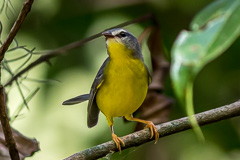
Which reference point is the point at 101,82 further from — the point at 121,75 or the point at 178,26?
the point at 178,26

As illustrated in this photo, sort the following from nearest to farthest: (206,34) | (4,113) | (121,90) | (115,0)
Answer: (206,34) → (4,113) → (121,90) → (115,0)

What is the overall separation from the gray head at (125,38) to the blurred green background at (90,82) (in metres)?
0.65

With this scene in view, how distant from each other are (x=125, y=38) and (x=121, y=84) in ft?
1.15

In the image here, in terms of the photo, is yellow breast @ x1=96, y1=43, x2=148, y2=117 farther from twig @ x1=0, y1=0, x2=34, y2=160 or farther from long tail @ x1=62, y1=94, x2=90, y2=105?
twig @ x1=0, y1=0, x2=34, y2=160

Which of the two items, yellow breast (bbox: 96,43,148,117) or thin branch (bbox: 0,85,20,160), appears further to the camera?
yellow breast (bbox: 96,43,148,117)

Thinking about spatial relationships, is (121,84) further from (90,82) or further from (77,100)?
(90,82)

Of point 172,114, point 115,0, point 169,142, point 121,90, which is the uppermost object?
point 115,0

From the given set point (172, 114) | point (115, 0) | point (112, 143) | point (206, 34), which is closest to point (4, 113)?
point (112, 143)

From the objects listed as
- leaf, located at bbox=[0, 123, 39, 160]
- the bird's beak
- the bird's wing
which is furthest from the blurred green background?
leaf, located at bbox=[0, 123, 39, 160]

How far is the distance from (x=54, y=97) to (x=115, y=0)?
40.5 inches

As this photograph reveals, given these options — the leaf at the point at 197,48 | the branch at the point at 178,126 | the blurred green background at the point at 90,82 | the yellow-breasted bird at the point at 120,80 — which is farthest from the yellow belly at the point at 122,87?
the leaf at the point at 197,48

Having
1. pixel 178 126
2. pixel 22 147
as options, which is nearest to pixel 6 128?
pixel 22 147

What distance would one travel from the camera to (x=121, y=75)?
8.56 feet

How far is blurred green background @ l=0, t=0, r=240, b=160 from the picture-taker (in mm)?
3328
